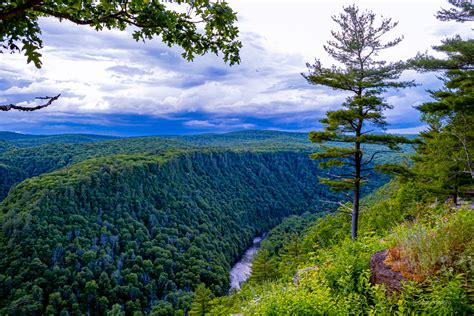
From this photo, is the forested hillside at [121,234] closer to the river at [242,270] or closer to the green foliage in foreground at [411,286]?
the river at [242,270]

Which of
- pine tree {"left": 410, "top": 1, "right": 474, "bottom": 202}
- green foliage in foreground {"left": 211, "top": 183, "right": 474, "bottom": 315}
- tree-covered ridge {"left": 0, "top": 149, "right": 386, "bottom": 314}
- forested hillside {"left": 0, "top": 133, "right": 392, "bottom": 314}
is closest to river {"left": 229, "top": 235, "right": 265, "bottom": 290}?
forested hillside {"left": 0, "top": 133, "right": 392, "bottom": 314}

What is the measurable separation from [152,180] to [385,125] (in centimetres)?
10435

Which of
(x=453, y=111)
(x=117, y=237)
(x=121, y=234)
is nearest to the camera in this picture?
(x=453, y=111)

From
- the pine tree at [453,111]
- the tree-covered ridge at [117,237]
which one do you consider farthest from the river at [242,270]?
the pine tree at [453,111]

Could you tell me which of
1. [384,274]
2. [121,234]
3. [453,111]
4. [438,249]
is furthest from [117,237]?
[438,249]

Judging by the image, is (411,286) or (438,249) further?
(438,249)

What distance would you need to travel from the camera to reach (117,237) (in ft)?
261

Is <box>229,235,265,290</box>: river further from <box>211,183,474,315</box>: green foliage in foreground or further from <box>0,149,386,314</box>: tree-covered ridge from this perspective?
<box>211,183,474,315</box>: green foliage in foreground

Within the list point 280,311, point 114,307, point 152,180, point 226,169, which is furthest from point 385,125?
A: point 226,169

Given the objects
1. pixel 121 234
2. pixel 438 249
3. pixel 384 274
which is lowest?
pixel 121 234

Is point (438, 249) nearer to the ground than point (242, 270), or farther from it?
farther from it

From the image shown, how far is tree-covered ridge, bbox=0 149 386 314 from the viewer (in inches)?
2410

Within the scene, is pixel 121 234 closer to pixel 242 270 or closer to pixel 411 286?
pixel 242 270

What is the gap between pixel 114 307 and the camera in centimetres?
5803
